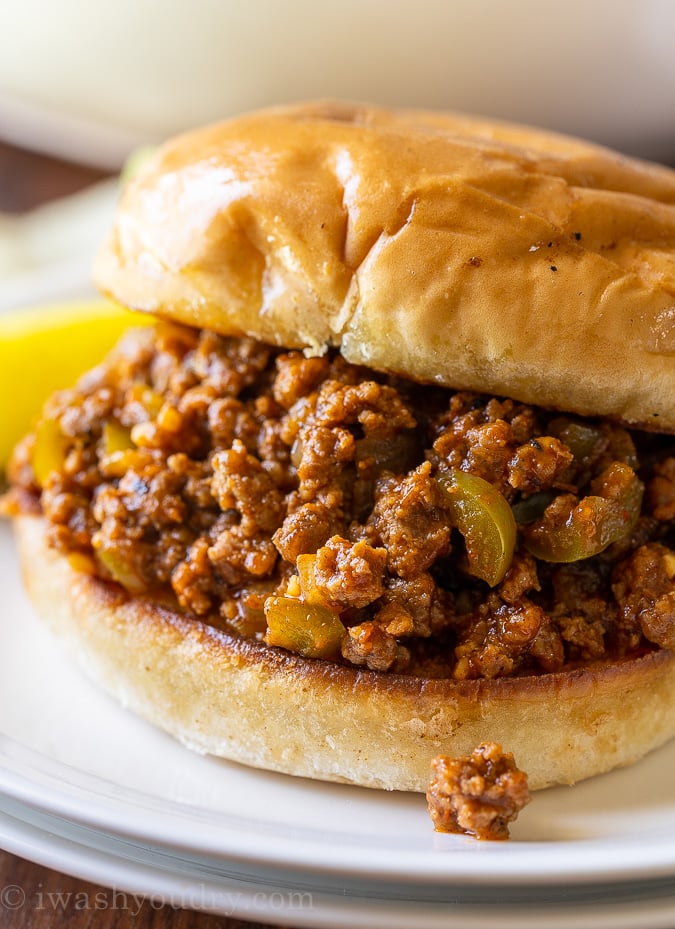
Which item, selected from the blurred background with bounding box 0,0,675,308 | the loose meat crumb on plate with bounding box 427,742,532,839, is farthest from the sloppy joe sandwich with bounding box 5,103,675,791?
the blurred background with bounding box 0,0,675,308

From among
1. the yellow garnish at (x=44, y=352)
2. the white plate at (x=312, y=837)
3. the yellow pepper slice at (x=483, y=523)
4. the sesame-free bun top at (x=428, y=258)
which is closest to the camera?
the white plate at (x=312, y=837)

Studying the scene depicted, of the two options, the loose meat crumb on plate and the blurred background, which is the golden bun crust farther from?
the blurred background

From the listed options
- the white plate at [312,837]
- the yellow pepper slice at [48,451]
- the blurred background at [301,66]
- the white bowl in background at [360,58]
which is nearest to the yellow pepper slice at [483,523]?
the white plate at [312,837]

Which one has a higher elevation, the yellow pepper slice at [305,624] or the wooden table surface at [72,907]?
the yellow pepper slice at [305,624]

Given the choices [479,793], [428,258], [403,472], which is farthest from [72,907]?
[428,258]

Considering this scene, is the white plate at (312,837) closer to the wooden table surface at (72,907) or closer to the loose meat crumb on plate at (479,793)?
the loose meat crumb on plate at (479,793)

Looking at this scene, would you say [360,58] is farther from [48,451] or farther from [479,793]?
[479,793]

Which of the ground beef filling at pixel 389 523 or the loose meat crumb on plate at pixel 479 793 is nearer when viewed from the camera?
the loose meat crumb on plate at pixel 479 793

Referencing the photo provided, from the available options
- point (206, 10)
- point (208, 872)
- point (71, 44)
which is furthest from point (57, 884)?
point (71, 44)
